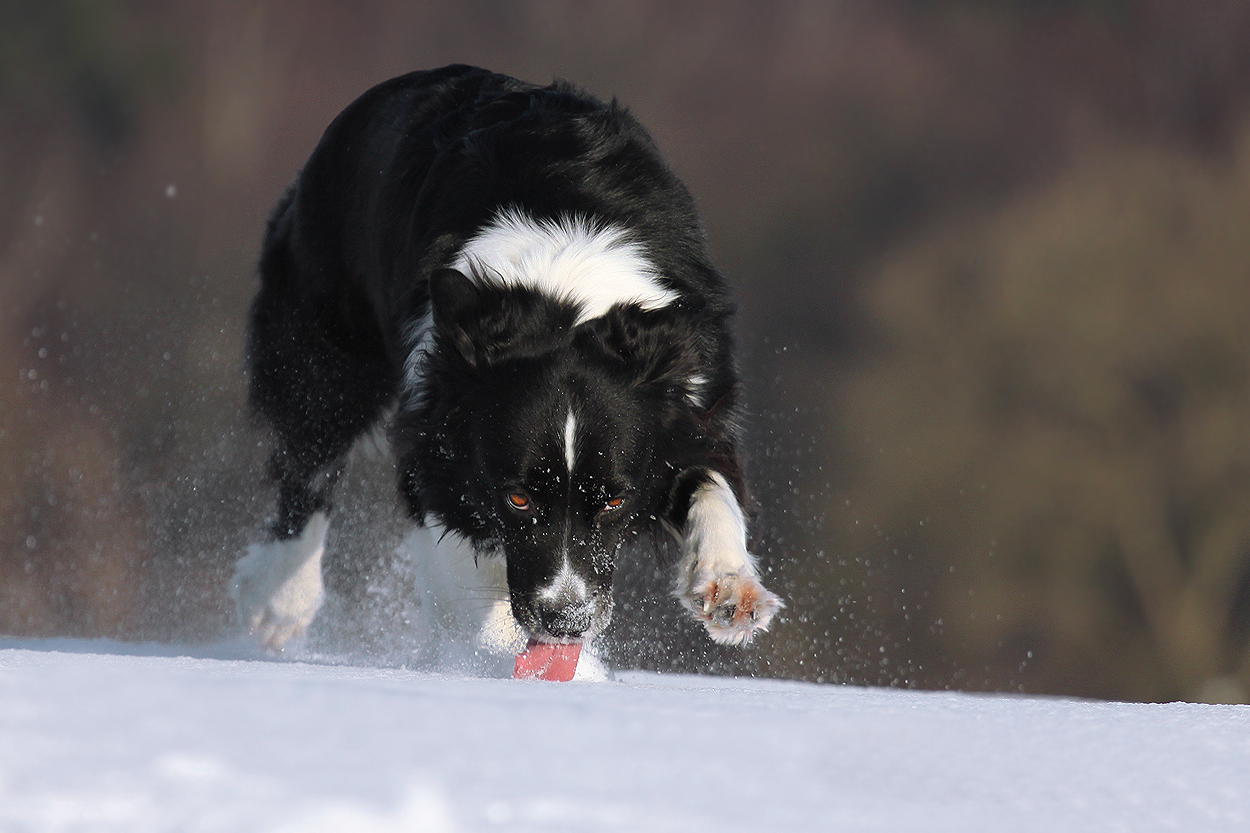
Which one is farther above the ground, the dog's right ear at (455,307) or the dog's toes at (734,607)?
the dog's right ear at (455,307)

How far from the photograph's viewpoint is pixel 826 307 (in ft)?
44.1

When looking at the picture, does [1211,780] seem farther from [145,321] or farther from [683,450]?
[145,321]

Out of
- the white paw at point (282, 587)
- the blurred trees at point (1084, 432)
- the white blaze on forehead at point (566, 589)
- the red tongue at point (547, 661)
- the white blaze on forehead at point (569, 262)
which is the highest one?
the white blaze on forehead at point (569, 262)

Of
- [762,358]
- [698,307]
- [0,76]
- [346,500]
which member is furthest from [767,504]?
[0,76]

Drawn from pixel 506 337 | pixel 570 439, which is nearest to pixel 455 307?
pixel 506 337

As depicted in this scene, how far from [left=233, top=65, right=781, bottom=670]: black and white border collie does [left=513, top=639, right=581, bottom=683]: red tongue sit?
0.13 feet

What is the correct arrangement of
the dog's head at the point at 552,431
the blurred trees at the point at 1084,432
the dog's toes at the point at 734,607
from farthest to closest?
1. the blurred trees at the point at 1084,432
2. the dog's head at the point at 552,431
3. the dog's toes at the point at 734,607

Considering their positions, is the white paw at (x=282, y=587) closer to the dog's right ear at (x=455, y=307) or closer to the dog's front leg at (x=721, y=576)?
the dog's right ear at (x=455, y=307)

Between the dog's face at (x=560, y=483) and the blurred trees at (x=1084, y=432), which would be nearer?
the dog's face at (x=560, y=483)

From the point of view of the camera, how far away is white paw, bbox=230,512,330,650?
4.80m

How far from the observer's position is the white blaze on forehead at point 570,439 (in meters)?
3.23

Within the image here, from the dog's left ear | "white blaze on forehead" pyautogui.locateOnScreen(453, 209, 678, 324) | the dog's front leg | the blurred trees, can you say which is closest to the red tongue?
the dog's front leg

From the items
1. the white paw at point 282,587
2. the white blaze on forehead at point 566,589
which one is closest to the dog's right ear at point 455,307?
the white blaze on forehead at point 566,589

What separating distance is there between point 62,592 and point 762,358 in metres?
6.56
